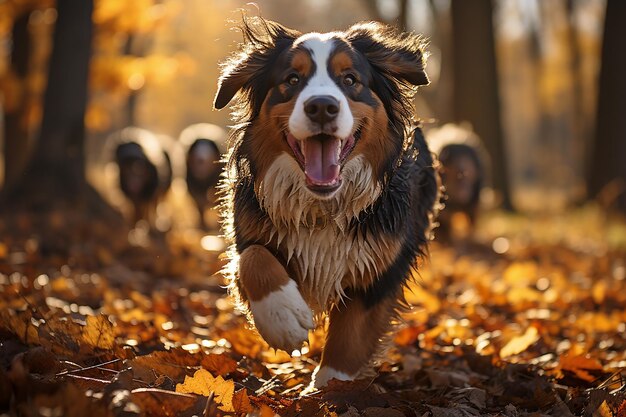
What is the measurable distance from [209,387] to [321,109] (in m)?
1.44

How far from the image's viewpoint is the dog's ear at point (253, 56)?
13.5 feet

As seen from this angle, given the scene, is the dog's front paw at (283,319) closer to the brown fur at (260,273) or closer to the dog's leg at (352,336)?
the brown fur at (260,273)

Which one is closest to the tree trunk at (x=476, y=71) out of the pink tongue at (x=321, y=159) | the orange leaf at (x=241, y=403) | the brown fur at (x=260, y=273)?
the pink tongue at (x=321, y=159)

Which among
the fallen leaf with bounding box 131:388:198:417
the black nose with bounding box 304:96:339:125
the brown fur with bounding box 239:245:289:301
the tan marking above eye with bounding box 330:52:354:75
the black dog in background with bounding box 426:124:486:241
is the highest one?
the tan marking above eye with bounding box 330:52:354:75

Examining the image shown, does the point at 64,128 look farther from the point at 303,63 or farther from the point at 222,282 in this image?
the point at 303,63

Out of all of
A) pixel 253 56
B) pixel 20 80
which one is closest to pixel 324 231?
pixel 253 56

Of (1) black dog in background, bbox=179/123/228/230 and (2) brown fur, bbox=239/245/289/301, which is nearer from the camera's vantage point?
(2) brown fur, bbox=239/245/289/301

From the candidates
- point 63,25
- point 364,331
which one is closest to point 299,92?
point 364,331

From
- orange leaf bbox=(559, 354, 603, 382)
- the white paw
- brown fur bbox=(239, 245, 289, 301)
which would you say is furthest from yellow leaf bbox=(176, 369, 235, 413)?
orange leaf bbox=(559, 354, 603, 382)

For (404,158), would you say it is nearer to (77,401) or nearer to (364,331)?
(364,331)

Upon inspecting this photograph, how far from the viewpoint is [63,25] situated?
10867 millimetres

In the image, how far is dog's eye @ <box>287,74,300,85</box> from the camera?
3838 mm

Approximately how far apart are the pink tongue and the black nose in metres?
0.22

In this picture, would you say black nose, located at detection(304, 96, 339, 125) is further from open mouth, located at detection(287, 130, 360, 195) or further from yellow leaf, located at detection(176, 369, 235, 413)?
yellow leaf, located at detection(176, 369, 235, 413)
